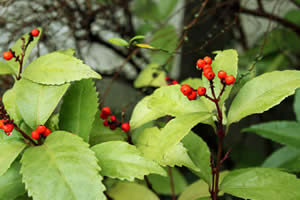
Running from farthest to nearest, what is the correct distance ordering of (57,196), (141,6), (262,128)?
1. (141,6)
2. (262,128)
3. (57,196)

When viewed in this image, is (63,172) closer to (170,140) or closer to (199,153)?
(170,140)

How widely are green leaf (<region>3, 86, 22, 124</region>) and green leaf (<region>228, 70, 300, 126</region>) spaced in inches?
11.5

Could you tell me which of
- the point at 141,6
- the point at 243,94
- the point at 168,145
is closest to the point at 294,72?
the point at 243,94

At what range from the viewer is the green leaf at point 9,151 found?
0.37 m

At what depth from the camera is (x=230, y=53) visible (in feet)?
1.42

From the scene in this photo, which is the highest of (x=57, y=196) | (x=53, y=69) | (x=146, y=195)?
(x=53, y=69)

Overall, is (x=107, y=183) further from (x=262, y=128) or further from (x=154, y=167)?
(x=262, y=128)

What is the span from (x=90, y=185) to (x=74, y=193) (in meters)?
0.02

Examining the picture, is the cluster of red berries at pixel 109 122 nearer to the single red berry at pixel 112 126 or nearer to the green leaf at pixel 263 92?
the single red berry at pixel 112 126

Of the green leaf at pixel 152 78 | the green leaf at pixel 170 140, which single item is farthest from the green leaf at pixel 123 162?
the green leaf at pixel 152 78

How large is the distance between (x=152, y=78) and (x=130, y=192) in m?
0.29

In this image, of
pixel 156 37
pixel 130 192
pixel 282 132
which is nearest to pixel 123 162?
pixel 130 192

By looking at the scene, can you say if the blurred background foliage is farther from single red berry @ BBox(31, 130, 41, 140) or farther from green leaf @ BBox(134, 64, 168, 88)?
single red berry @ BBox(31, 130, 41, 140)

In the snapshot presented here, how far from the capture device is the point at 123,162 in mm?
406
